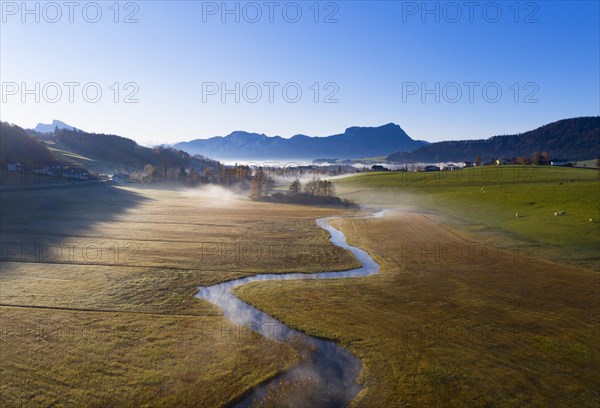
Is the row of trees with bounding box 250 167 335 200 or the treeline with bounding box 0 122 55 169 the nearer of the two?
the row of trees with bounding box 250 167 335 200

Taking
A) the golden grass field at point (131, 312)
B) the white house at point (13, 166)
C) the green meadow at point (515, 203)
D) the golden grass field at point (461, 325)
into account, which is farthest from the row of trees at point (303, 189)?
the white house at point (13, 166)

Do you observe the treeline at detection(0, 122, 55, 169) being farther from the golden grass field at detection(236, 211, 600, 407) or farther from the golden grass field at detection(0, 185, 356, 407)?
the golden grass field at detection(236, 211, 600, 407)

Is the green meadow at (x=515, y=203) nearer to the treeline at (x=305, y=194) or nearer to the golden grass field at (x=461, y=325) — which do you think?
the golden grass field at (x=461, y=325)

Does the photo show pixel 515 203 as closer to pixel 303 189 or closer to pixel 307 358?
pixel 303 189

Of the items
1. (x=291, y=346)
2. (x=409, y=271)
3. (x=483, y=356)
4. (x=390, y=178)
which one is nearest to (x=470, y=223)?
(x=409, y=271)

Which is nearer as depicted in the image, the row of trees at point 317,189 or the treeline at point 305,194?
the treeline at point 305,194

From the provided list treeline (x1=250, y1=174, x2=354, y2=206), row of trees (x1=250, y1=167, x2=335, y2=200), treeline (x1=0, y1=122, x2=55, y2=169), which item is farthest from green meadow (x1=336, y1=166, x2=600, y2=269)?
treeline (x1=0, y1=122, x2=55, y2=169)
